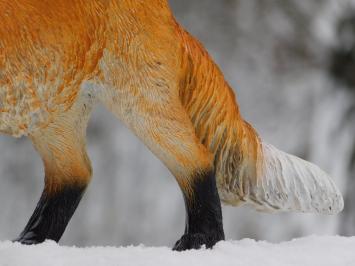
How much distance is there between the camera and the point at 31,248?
52.4 inches

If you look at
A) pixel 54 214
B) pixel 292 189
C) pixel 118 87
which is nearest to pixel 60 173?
pixel 54 214

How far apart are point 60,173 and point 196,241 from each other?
35 cm

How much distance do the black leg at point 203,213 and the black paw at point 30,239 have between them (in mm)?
319

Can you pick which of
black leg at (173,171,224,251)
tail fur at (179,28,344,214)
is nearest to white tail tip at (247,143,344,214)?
tail fur at (179,28,344,214)

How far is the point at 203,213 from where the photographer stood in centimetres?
147

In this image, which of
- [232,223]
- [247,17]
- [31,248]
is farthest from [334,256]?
[247,17]

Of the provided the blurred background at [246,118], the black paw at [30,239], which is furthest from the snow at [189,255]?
the blurred background at [246,118]

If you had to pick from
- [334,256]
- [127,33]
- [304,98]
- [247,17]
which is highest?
[247,17]

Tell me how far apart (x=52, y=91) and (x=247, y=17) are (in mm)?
1605

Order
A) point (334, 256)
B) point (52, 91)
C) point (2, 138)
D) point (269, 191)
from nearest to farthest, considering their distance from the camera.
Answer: point (52, 91) → point (334, 256) → point (269, 191) → point (2, 138)

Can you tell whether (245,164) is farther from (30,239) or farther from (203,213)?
(30,239)

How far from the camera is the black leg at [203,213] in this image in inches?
57.1

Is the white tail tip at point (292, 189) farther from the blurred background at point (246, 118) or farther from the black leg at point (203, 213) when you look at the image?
the blurred background at point (246, 118)

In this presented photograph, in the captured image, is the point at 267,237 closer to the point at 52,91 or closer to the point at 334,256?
the point at 334,256
